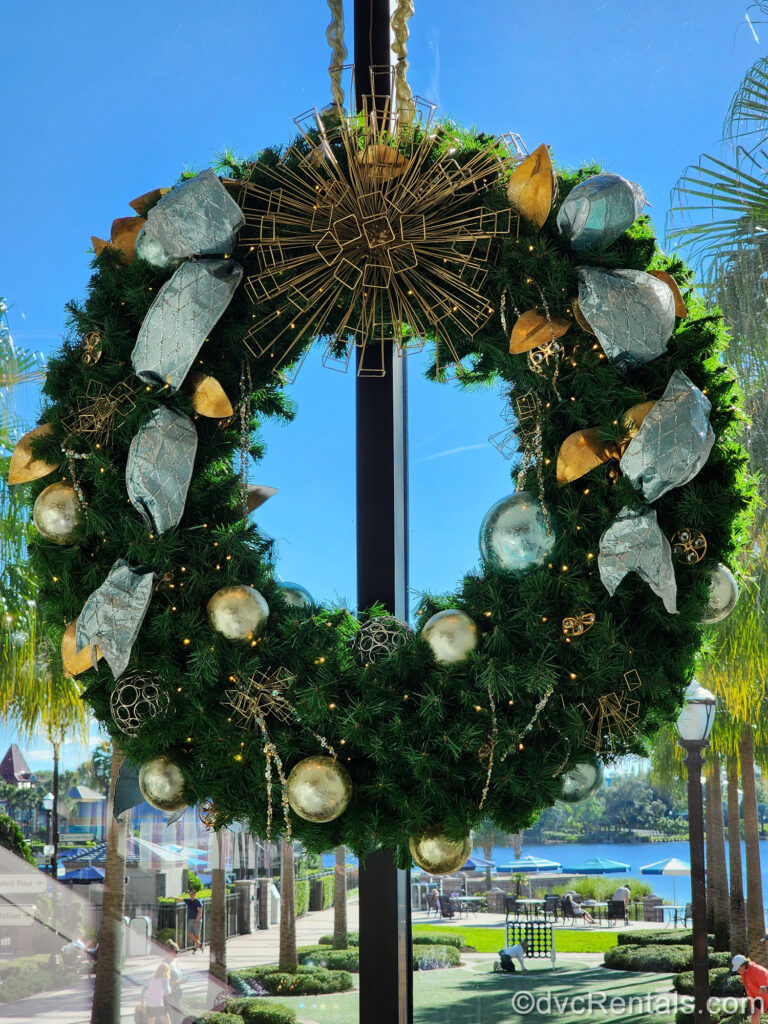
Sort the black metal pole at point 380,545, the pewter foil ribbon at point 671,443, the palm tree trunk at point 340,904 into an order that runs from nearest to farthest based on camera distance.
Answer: the pewter foil ribbon at point 671,443 < the black metal pole at point 380,545 < the palm tree trunk at point 340,904

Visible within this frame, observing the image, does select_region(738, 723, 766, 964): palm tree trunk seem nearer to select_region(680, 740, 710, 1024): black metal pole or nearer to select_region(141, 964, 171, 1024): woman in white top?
select_region(680, 740, 710, 1024): black metal pole

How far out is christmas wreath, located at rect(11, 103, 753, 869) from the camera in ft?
3.47

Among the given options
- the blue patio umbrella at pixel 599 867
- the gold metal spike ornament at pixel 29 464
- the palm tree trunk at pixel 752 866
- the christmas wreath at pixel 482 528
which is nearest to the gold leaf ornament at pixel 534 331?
the christmas wreath at pixel 482 528

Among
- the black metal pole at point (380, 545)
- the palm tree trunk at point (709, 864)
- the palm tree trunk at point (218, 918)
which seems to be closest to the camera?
the black metal pole at point (380, 545)

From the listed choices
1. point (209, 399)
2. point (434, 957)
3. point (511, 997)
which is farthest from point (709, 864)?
point (209, 399)

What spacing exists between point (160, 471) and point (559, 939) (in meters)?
1.53

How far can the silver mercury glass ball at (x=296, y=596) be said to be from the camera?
3.93 feet

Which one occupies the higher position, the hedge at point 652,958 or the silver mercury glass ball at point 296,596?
the silver mercury glass ball at point 296,596

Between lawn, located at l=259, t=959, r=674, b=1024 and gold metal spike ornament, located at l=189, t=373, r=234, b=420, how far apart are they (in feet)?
4.39

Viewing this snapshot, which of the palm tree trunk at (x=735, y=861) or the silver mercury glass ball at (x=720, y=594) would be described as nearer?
the silver mercury glass ball at (x=720, y=594)

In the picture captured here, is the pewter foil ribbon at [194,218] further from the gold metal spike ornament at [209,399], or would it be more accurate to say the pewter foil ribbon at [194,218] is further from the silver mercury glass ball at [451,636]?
the silver mercury glass ball at [451,636]

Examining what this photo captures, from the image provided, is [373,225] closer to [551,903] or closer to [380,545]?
[380,545]

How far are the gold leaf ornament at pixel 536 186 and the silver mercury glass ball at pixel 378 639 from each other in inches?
21.0

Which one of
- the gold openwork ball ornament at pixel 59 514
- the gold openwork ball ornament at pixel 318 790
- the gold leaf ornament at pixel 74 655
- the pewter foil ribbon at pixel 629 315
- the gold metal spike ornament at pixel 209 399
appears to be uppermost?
the pewter foil ribbon at pixel 629 315
